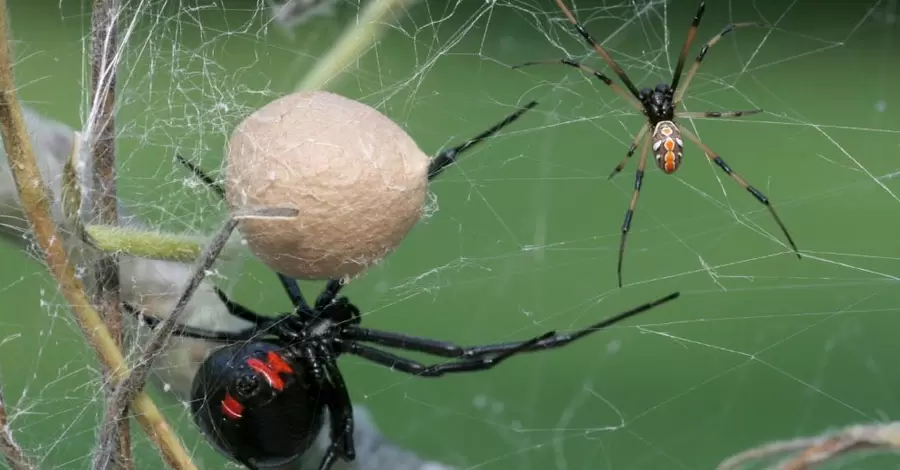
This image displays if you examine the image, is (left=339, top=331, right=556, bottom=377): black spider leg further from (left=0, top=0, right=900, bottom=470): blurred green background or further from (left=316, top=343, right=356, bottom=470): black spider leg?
(left=0, top=0, right=900, bottom=470): blurred green background

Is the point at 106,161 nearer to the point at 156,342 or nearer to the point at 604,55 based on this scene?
the point at 156,342

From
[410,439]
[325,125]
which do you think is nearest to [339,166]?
[325,125]

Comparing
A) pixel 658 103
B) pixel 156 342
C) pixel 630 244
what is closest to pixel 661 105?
pixel 658 103

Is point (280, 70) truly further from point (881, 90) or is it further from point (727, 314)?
point (881, 90)

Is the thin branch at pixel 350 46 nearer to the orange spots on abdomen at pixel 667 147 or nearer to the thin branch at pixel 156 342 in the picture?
the thin branch at pixel 156 342

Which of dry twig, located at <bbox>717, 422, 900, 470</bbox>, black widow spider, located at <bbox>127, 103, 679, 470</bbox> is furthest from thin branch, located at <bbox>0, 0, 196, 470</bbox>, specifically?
dry twig, located at <bbox>717, 422, 900, 470</bbox>
